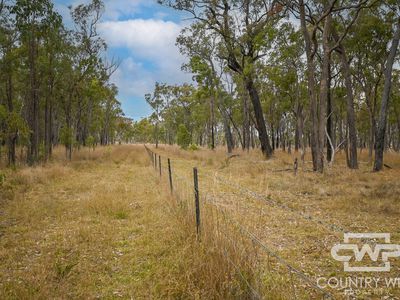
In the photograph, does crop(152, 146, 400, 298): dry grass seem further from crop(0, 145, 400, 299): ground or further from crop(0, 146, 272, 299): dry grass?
crop(0, 146, 272, 299): dry grass

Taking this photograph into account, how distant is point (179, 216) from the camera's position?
632 cm

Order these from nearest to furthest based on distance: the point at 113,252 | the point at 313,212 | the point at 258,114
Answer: the point at 113,252, the point at 313,212, the point at 258,114

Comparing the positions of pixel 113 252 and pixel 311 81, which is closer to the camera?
pixel 113 252

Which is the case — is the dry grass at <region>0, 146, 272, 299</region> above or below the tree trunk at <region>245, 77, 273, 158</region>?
below

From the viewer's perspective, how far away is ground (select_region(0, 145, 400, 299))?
3.92 metres

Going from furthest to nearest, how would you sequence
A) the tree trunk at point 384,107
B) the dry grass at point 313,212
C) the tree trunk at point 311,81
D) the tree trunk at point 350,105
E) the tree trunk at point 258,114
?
the tree trunk at point 258,114 → the tree trunk at point 350,105 → the tree trunk at point 384,107 → the tree trunk at point 311,81 → the dry grass at point 313,212

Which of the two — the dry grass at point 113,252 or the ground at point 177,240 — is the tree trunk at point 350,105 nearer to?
the ground at point 177,240

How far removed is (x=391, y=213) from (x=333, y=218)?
168 cm

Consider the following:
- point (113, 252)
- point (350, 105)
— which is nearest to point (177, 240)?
point (113, 252)

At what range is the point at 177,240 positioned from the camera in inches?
221

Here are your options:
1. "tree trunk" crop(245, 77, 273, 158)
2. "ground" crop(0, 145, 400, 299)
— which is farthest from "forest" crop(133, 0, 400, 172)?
"ground" crop(0, 145, 400, 299)

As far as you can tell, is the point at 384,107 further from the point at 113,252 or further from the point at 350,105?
the point at 113,252

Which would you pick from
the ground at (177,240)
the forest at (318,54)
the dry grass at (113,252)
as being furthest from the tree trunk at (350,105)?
the dry grass at (113,252)

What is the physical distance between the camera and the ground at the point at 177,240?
12.9 feet
